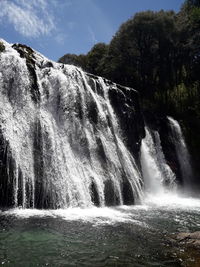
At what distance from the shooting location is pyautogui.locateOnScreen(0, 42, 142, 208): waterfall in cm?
1502

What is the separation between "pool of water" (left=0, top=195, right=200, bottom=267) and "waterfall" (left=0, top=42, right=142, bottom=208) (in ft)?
4.59

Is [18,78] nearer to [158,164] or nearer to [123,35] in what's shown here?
[158,164]

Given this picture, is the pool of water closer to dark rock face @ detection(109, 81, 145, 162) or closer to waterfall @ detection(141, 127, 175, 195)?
dark rock face @ detection(109, 81, 145, 162)

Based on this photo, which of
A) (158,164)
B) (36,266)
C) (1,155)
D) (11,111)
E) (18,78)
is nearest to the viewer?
(36,266)

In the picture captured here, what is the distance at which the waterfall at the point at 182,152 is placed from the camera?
28.4 metres

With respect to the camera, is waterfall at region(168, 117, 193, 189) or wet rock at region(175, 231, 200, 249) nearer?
wet rock at region(175, 231, 200, 249)

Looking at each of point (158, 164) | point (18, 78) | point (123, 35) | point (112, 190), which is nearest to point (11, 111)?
point (18, 78)

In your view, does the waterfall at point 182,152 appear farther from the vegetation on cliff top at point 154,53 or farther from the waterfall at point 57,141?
the vegetation on cliff top at point 154,53

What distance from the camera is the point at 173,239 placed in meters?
10.2

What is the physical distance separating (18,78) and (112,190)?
8.98m

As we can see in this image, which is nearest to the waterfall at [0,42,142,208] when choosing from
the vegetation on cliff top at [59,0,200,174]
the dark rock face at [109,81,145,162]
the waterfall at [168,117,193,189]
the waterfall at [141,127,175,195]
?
the dark rock face at [109,81,145,162]

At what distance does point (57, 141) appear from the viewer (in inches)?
685

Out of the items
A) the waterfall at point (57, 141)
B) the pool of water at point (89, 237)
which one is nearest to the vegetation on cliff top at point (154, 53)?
the waterfall at point (57, 141)

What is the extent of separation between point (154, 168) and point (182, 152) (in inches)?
218
